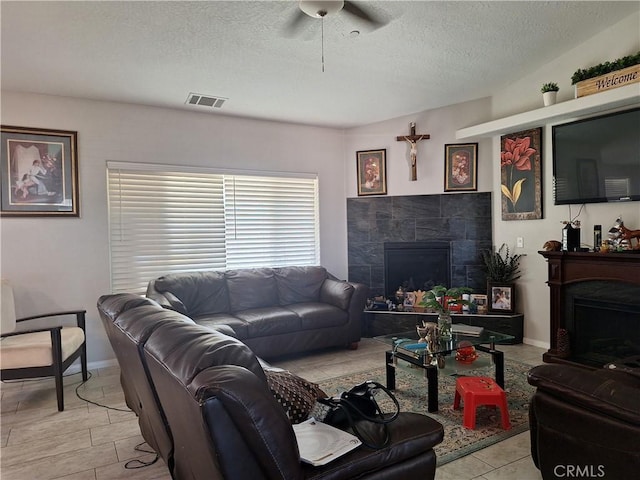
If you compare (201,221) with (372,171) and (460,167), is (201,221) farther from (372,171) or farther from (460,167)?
(460,167)

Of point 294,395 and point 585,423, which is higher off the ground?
point 294,395

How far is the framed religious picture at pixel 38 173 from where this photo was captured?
12.5 feet

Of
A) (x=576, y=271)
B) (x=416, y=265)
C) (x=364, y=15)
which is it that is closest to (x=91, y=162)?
(x=364, y=15)

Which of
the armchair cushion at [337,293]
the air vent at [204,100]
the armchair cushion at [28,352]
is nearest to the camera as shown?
the armchair cushion at [28,352]

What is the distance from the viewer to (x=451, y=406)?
9.84ft

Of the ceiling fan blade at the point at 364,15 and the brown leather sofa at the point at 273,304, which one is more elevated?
the ceiling fan blade at the point at 364,15

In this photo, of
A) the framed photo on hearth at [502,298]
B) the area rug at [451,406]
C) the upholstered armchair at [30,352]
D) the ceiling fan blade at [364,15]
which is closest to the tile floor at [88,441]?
the area rug at [451,406]

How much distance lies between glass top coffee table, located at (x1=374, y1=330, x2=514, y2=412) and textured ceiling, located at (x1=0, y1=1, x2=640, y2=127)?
2.41 metres

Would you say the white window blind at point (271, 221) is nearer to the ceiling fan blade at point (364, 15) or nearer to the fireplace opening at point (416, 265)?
the fireplace opening at point (416, 265)

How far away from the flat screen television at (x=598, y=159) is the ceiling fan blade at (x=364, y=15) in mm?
2219

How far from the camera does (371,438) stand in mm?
1442

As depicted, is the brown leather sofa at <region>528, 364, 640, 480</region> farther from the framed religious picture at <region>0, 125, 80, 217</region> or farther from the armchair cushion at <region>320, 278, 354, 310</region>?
the framed religious picture at <region>0, 125, 80, 217</region>

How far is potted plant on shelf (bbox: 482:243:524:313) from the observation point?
181 inches

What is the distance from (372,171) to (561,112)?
7.55 ft
